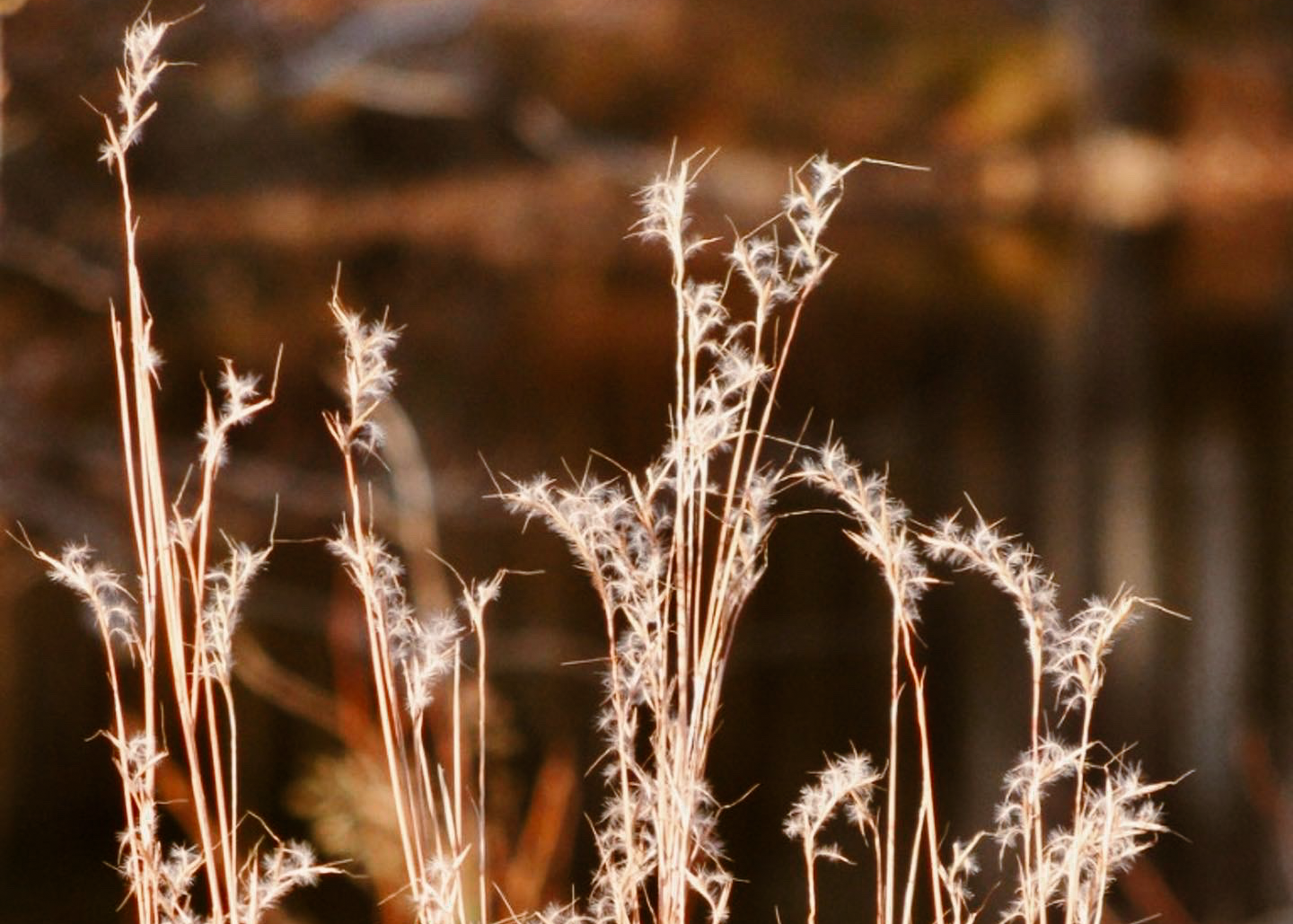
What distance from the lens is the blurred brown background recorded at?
373cm

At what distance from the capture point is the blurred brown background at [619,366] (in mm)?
3730

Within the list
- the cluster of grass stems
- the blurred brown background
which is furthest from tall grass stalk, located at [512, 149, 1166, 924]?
the blurred brown background

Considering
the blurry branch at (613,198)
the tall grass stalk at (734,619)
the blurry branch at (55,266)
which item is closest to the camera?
the tall grass stalk at (734,619)

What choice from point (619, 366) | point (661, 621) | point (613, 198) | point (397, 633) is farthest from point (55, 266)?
point (613, 198)

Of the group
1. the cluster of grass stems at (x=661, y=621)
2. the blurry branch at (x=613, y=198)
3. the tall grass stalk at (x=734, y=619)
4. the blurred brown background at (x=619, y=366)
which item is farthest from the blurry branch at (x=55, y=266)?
the blurry branch at (x=613, y=198)

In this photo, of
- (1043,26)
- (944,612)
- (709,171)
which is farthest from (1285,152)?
(944,612)

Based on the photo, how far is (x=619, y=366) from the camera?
309 inches

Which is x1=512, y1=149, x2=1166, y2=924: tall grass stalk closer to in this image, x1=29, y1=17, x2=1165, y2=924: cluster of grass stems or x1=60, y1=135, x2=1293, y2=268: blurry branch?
x1=29, y1=17, x2=1165, y2=924: cluster of grass stems

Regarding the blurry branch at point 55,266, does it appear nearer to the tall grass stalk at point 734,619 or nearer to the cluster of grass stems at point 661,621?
the cluster of grass stems at point 661,621

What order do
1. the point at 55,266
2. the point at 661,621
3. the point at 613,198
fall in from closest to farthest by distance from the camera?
1. the point at 661,621
2. the point at 55,266
3. the point at 613,198

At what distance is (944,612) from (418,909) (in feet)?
13.3

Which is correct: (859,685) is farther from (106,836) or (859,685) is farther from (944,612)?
(106,836)

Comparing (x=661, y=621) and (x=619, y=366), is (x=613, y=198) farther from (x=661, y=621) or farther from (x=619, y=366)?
(x=661, y=621)

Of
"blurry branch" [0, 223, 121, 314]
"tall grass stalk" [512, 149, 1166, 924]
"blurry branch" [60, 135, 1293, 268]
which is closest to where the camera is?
"tall grass stalk" [512, 149, 1166, 924]
